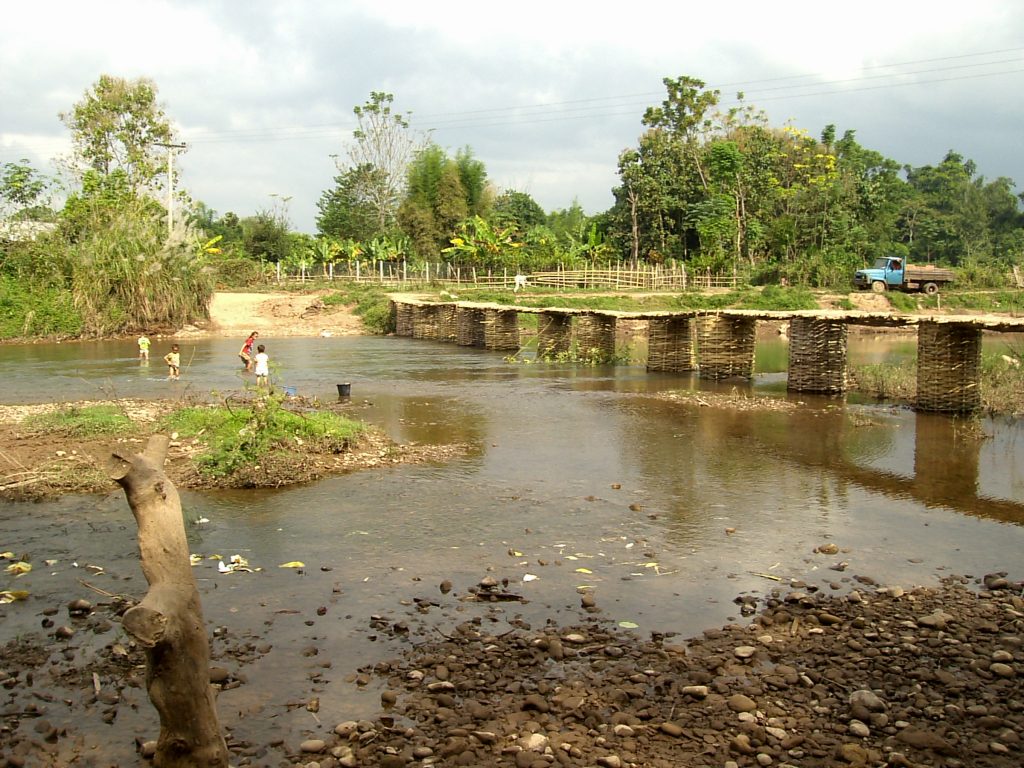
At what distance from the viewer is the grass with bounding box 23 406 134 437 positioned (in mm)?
12781

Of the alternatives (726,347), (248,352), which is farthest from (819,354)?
(248,352)

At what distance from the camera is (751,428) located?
49.7ft

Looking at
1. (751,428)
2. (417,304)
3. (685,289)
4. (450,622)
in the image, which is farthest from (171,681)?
(685,289)

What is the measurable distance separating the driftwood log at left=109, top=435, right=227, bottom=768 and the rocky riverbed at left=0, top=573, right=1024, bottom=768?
2.50 ft

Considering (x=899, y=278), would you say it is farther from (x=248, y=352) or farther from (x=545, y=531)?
(x=545, y=531)

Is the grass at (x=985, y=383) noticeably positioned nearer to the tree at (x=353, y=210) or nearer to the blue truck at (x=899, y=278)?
the blue truck at (x=899, y=278)

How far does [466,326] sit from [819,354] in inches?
641

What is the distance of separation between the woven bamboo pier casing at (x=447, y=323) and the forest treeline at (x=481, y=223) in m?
9.65

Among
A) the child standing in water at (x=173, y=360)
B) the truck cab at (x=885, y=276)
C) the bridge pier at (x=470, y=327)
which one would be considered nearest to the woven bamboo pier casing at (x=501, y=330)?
the bridge pier at (x=470, y=327)

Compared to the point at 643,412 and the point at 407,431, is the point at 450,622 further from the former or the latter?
the point at 643,412

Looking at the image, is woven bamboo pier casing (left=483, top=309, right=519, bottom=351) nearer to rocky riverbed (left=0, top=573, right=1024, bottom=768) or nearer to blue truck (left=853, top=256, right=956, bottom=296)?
blue truck (left=853, top=256, right=956, bottom=296)

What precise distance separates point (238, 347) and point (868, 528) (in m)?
26.1

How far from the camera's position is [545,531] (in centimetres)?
910

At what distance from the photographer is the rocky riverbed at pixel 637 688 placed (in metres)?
4.84
